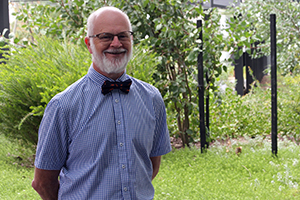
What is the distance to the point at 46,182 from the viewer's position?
1215mm

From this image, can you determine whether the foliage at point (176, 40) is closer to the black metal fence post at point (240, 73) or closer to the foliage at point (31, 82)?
the foliage at point (31, 82)

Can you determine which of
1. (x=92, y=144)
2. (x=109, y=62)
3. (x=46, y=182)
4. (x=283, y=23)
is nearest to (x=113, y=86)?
(x=109, y=62)

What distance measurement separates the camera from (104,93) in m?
1.18

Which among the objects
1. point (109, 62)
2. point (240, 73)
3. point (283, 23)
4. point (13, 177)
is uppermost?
point (283, 23)

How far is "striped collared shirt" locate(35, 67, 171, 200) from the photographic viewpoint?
44.4 inches

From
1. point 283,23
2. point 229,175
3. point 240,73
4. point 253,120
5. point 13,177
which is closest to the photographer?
point 229,175

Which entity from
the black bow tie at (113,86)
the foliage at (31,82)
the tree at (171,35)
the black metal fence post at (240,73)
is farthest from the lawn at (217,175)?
the black metal fence post at (240,73)

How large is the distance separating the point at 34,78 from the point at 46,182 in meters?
1.86

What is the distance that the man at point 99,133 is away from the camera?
44.5 inches

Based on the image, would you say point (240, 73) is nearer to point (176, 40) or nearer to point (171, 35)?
point (176, 40)

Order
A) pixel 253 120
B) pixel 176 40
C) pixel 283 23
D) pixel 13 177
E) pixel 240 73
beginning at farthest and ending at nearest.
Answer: pixel 240 73, pixel 283 23, pixel 253 120, pixel 176 40, pixel 13 177

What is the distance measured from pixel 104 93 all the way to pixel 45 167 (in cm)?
36

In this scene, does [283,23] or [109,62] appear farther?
[283,23]

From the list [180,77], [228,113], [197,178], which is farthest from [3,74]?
[228,113]
